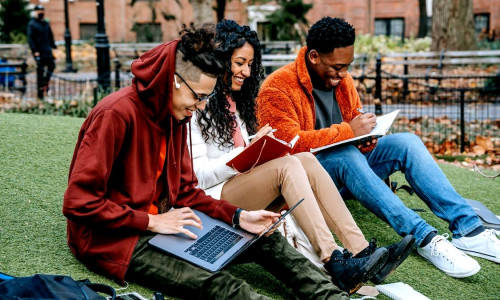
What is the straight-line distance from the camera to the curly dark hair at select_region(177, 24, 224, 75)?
309 cm

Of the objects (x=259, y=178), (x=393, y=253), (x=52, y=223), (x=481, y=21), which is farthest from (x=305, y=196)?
(x=481, y=21)

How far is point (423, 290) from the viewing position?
389 centimetres

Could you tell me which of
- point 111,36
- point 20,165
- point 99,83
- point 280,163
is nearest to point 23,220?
point 20,165

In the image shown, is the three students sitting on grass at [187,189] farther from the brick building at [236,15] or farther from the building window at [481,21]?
A: the building window at [481,21]

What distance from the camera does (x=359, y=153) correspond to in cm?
418

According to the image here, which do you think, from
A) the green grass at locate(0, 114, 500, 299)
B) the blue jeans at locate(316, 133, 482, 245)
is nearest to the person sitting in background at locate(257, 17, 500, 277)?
the blue jeans at locate(316, 133, 482, 245)

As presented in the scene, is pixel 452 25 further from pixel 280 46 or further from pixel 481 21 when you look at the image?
pixel 481 21

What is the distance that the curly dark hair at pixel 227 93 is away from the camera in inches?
158

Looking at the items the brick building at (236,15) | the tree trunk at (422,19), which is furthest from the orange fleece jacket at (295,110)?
the brick building at (236,15)

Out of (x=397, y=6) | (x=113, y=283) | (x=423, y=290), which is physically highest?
(x=397, y=6)

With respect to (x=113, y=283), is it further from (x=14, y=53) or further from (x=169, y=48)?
(x=14, y=53)

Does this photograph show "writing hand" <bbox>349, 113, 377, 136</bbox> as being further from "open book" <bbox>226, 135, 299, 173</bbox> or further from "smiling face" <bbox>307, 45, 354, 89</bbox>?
"open book" <bbox>226, 135, 299, 173</bbox>

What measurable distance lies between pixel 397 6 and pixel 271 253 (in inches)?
1070

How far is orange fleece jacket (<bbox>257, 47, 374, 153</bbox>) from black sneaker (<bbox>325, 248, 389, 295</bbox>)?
3.37 feet
